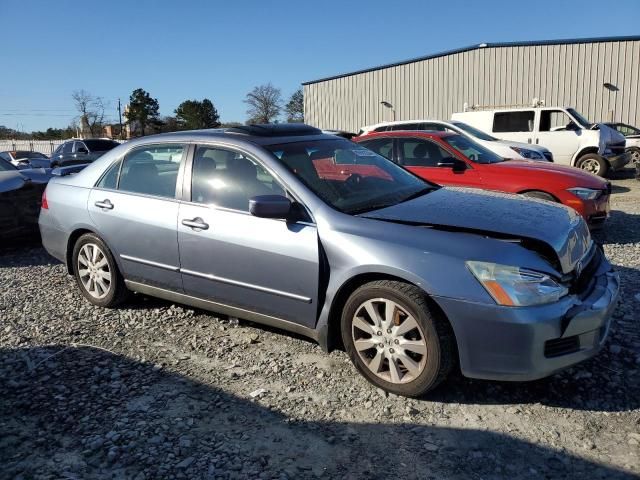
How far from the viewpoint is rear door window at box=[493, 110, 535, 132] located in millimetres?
15492

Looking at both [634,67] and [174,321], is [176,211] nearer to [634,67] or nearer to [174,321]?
[174,321]

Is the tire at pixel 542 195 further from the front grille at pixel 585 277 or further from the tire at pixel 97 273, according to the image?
the tire at pixel 97 273

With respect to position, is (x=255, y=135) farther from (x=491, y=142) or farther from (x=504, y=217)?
(x=491, y=142)

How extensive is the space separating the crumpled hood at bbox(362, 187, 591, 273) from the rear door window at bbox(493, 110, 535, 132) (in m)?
12.8

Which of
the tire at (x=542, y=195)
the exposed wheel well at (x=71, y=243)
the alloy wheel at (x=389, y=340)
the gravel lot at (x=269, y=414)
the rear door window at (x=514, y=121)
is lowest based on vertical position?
the gravel lot at (x=269, y=414)

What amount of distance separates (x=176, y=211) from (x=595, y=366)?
10.4ft

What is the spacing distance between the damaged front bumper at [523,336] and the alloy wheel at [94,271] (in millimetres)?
3123

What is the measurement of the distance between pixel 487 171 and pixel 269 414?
5.13 m

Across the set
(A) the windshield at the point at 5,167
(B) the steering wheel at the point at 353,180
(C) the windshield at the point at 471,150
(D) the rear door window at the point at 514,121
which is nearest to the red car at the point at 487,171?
(C) the windshield at the point at 471,150

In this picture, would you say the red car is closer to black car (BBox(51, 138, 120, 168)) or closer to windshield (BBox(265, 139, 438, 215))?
windshield (BBox(265, 139, 438, 215))

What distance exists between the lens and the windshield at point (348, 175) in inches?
143

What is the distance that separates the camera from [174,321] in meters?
4.49

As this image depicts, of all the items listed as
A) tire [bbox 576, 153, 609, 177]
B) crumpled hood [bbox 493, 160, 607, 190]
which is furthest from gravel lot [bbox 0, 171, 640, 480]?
tire [bbox 576, 153, 609, 177]

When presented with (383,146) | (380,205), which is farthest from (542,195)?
(380,205)
